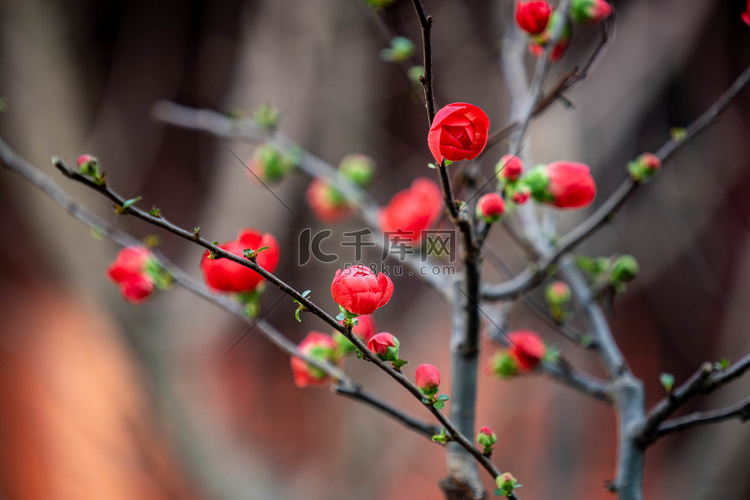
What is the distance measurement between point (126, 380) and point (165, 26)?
0.76 m

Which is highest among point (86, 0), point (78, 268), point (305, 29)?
point (305, 29)

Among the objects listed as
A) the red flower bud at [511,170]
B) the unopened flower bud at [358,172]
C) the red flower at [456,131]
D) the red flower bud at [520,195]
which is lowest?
the red flower at [456,131]

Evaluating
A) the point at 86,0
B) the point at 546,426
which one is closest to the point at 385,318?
the point at 546,426

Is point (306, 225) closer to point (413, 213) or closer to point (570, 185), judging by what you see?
point (413, 213)

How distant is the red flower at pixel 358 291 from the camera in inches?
9.1

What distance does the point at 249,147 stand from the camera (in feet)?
3.47

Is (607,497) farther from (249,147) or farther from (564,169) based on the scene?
(249,147)

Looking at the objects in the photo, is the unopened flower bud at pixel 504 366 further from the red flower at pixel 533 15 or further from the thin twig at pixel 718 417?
the red flower at pixel 533 15

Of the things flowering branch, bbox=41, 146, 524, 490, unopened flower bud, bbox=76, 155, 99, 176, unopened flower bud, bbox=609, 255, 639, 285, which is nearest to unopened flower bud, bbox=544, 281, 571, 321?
unopened flower bud, bbox=609, 255, 639, 285

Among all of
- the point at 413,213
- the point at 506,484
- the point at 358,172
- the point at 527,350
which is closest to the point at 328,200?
the point at 358,172

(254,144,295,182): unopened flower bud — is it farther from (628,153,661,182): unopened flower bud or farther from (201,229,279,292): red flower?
(628,153,661,182): unopened flower bud

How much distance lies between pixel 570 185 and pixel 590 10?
0.51 feet

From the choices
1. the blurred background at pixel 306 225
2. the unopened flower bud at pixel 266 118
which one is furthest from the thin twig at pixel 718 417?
the blurred background at pixel 306 225

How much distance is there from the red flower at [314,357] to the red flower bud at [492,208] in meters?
0.17
